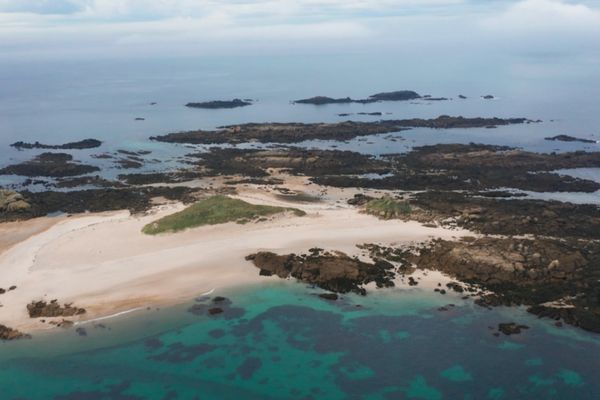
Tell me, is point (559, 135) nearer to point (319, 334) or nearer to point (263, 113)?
point (263, 113)

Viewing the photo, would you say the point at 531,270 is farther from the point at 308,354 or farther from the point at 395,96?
the point at 395,96

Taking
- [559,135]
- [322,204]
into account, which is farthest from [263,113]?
[322,204]

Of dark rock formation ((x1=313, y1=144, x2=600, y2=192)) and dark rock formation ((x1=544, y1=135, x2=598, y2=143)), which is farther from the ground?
dark rock formation ((x1=544, y1=135, x2=598, y2=143))

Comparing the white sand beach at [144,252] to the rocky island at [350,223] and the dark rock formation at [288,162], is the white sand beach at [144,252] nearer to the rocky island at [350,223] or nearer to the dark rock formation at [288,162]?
the rocky island at [350,223]

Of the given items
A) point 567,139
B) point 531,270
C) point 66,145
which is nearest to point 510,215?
point 531,270

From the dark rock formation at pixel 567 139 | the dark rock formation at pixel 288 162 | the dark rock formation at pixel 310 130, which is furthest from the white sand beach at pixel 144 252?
the dark rock formation at pixel 567 139

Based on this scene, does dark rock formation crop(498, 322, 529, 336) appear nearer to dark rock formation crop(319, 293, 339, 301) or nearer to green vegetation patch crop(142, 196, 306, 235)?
dark rock formation crop(319, 293, 339, 301)

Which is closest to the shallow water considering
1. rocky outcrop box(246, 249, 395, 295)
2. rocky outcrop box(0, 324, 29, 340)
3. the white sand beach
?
the white sand beach
